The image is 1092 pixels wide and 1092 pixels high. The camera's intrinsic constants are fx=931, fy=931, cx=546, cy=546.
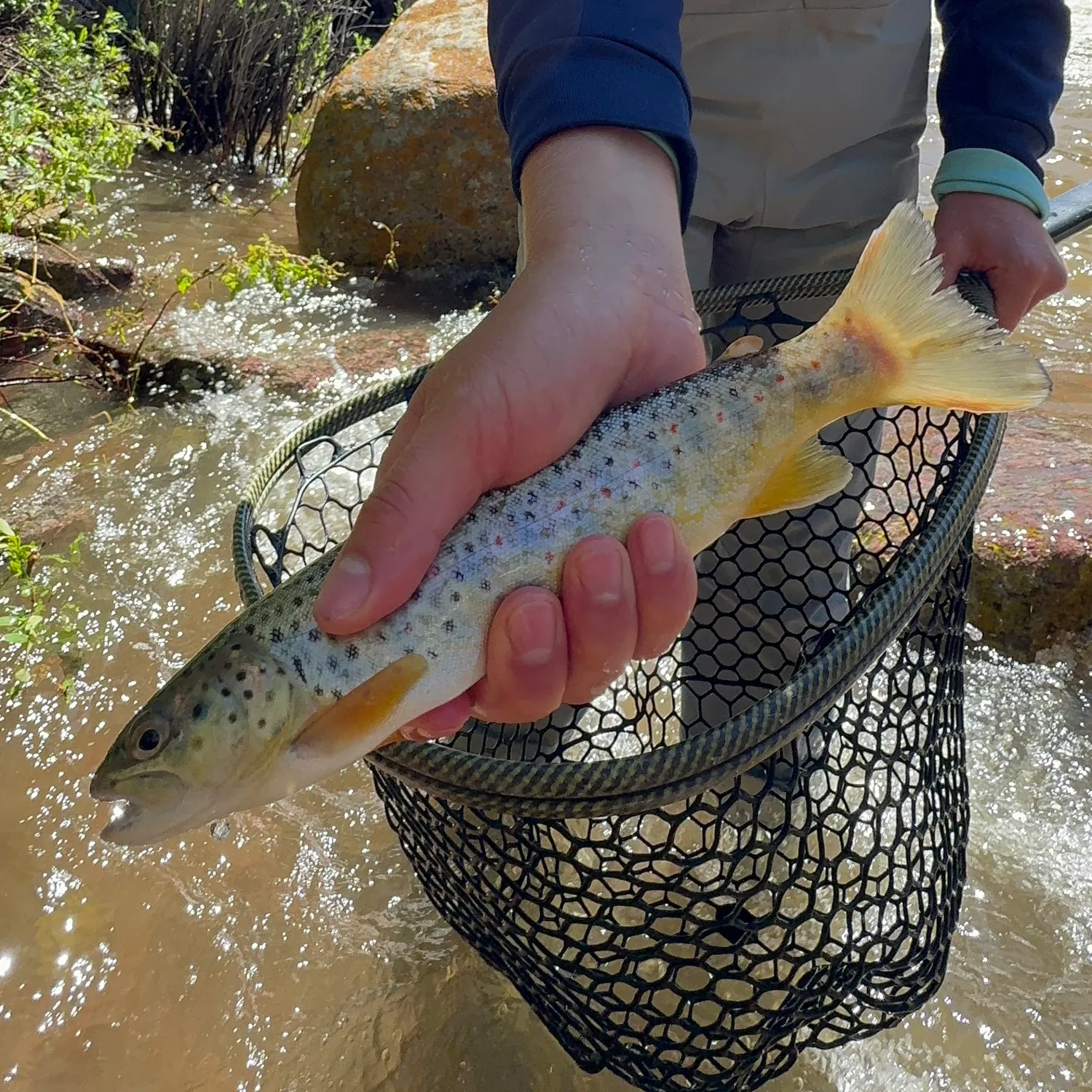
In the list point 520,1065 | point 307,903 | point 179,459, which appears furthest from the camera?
point 179,459

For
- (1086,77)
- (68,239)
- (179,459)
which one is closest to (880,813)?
(179,459)

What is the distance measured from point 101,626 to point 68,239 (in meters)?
2.64

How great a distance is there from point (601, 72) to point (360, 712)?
1.11 meters

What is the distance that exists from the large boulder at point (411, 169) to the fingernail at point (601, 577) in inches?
152

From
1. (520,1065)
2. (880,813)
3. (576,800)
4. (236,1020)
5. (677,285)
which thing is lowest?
(520,1065)

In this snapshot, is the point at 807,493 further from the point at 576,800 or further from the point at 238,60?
the point at 238,60

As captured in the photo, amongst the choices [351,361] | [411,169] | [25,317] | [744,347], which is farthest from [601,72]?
[411,169]

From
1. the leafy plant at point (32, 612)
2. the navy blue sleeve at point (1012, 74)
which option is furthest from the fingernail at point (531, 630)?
the leafy plant at point (32, 612)

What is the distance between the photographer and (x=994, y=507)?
112 inches

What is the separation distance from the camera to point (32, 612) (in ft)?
8.98

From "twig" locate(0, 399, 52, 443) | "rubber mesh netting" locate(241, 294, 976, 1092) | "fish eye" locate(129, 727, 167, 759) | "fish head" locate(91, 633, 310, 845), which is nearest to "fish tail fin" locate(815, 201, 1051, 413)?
"rubber mesh netting" locate(241, 294, 976, 1092)

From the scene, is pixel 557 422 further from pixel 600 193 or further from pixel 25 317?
pixel 25 317

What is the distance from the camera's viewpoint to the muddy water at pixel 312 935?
1.89 metres

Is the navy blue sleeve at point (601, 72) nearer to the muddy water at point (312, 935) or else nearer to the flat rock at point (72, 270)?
the muddy water at point (312, 935)
